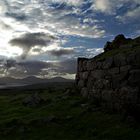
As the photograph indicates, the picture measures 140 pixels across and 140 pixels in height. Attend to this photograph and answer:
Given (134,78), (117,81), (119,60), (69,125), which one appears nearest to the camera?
(69,125)

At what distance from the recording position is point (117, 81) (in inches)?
1172

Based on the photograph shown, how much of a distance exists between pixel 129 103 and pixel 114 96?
3.38 metres

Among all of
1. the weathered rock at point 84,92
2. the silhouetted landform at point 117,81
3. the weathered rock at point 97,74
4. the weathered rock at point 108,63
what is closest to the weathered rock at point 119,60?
the silhouetted landform at point 117,81

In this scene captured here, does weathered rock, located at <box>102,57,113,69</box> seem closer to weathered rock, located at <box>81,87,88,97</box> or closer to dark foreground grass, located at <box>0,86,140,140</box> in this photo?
dark foreground grass, located at <box>0,86,140,140</box>

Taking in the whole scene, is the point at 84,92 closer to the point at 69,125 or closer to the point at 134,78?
the point at 69,125

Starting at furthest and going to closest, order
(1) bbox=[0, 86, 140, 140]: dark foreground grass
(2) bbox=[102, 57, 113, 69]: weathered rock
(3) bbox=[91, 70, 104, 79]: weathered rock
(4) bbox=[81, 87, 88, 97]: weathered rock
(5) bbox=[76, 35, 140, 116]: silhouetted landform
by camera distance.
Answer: (4) bbox=[81, 87, 88, 97]: weathered rock, (3) bbox=[91, 70, 104, 79]: weathered rock, (2) bbox=[102, 57, 113, 69]: weathered rock, (5) bbox=[76, 35, 140, 116]: silhouetted landform, (1) bbox=[0, 86, 140, 140]: dark foreground grass

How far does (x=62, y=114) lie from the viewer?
31438 mm

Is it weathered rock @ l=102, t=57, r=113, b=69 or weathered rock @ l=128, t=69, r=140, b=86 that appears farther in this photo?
weathered rock @ l=102, t=57, r=113, b=69

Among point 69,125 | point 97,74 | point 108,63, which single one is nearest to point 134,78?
point 108,63

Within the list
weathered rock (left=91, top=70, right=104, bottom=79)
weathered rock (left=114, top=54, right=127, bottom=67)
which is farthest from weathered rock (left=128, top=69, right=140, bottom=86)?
weathered rock (left=91, top=70, right=104, bottom=79)

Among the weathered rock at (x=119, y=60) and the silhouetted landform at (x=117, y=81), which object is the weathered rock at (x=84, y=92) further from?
the weathered rock at (x=119, y=60)

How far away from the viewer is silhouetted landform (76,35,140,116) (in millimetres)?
26941

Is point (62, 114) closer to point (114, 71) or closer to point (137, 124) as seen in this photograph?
point (114, 71)

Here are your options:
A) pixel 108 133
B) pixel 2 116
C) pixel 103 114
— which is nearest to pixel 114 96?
pixel 103 114
